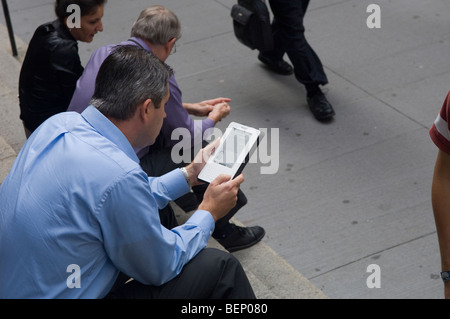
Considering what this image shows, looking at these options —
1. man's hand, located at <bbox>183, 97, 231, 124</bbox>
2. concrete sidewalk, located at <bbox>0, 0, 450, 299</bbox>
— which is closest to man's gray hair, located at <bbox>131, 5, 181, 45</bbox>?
man's hand, located at <bbox>183, 97, 231, 124</bbox>

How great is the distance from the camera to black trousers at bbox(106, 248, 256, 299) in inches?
107

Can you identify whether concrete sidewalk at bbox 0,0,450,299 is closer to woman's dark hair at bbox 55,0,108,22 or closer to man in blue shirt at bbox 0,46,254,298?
man in blue shirt at bbox 0,46,254,298

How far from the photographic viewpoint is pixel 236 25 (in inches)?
239

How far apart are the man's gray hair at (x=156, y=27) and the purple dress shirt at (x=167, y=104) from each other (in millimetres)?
53

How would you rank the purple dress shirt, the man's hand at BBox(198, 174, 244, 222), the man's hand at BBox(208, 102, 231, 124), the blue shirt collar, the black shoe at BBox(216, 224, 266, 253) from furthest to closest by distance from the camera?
the man's hand at BBox(208, 102, 231, 124)
the black shoe at BBox(216, 224, 266, 253)
the purple dress shirt
the man's hand at BBox(198, 174, 244, 222)
the blue shirt collar

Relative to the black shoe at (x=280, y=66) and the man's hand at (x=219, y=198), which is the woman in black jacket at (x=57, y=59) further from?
the black shoe at (x=280, y=66)

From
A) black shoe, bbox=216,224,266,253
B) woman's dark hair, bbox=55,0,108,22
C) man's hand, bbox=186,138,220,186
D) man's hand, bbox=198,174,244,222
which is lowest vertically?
black shoe, bbox=216,224,266,253

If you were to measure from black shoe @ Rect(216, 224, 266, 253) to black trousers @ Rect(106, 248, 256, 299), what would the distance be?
4.27ft

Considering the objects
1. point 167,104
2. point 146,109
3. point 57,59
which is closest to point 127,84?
point 146,109

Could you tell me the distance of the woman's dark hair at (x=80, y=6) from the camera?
402cm

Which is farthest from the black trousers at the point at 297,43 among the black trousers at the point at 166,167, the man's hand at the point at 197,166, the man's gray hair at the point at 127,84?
the man's gray hair at the point at 127,84
